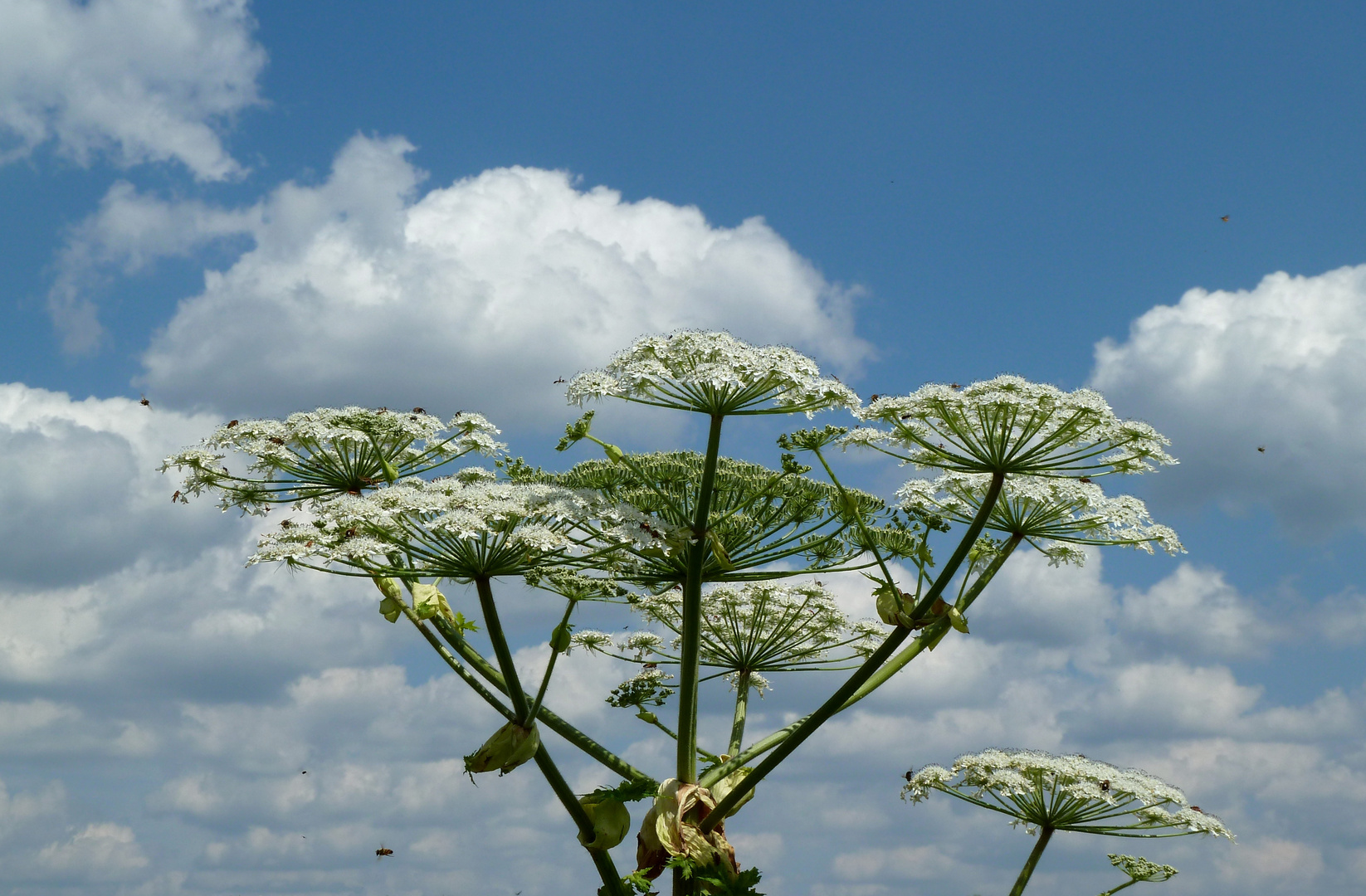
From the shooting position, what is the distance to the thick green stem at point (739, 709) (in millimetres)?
17922

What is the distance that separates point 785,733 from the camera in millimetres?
16156

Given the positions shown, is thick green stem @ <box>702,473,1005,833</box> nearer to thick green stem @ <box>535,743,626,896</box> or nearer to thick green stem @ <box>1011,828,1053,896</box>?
thick green stem @ <box>535,743,626,896</box>

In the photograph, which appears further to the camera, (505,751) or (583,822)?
(583,822)

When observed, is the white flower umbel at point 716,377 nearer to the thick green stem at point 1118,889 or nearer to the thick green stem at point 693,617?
the thick green stem at point 693,617

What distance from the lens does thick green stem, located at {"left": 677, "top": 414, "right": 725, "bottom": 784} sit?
13609 millimetres

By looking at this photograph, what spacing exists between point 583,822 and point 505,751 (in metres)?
1.87

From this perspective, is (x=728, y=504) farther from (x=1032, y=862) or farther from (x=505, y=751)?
(x=1032, y=862)

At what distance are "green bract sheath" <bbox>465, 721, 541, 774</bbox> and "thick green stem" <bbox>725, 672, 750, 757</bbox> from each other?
409cm

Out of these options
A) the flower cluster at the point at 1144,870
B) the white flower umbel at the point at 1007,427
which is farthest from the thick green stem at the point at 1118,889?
the white flower umbel at the point at 1007,427

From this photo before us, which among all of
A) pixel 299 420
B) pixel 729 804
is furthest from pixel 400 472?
pixel 729 804

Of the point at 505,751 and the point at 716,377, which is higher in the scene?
the point at 716,377

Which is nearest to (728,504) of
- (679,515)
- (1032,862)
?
(679,515)

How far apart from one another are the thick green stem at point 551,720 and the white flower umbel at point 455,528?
1338 mm

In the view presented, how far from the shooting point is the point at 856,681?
13734 mm
